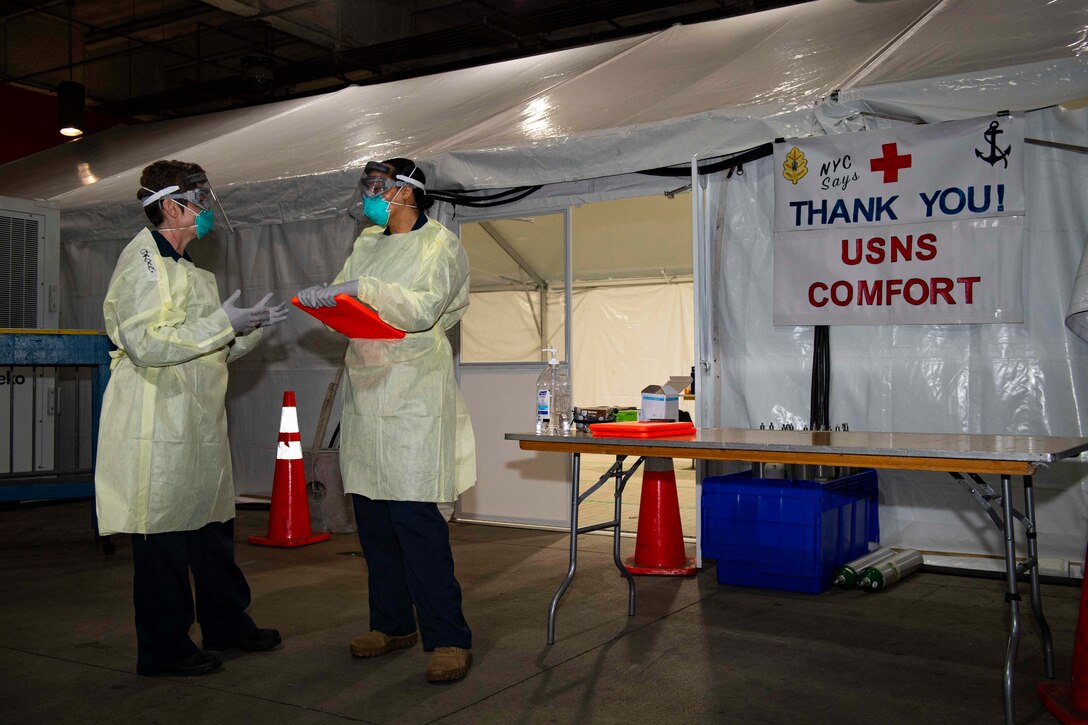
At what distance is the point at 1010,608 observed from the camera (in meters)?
2.83

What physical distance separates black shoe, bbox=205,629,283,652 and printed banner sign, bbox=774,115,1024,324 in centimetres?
299

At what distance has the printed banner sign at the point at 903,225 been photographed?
452 cm

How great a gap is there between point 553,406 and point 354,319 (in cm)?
129

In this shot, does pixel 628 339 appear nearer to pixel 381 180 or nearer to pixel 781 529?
pixel 781 529

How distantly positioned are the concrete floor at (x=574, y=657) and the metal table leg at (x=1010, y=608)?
0.61 feet

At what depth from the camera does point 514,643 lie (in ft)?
12.3

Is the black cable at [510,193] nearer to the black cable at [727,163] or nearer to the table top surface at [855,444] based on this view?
the black cable at [727,163]

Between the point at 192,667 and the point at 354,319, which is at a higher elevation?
the point at 354,319

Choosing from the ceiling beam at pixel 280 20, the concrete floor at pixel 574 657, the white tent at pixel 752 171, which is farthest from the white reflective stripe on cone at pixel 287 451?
the ceiling beam at pixel 280 20

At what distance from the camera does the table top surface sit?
2752 millimetres

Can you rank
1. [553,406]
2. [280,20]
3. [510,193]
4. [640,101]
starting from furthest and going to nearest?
[280,20] < [510,193] < [640,101] < [553,406]

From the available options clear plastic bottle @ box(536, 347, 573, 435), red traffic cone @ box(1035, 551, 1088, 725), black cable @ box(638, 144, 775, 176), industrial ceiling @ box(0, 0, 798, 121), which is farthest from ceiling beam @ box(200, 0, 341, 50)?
red traffic cone @ box(1035, 551, 1088, 725)

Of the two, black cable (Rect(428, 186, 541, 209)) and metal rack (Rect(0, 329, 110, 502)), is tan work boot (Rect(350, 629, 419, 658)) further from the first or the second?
black cable (Rect(428, 186, 541, 209))

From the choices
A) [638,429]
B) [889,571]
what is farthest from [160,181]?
[889,571]
